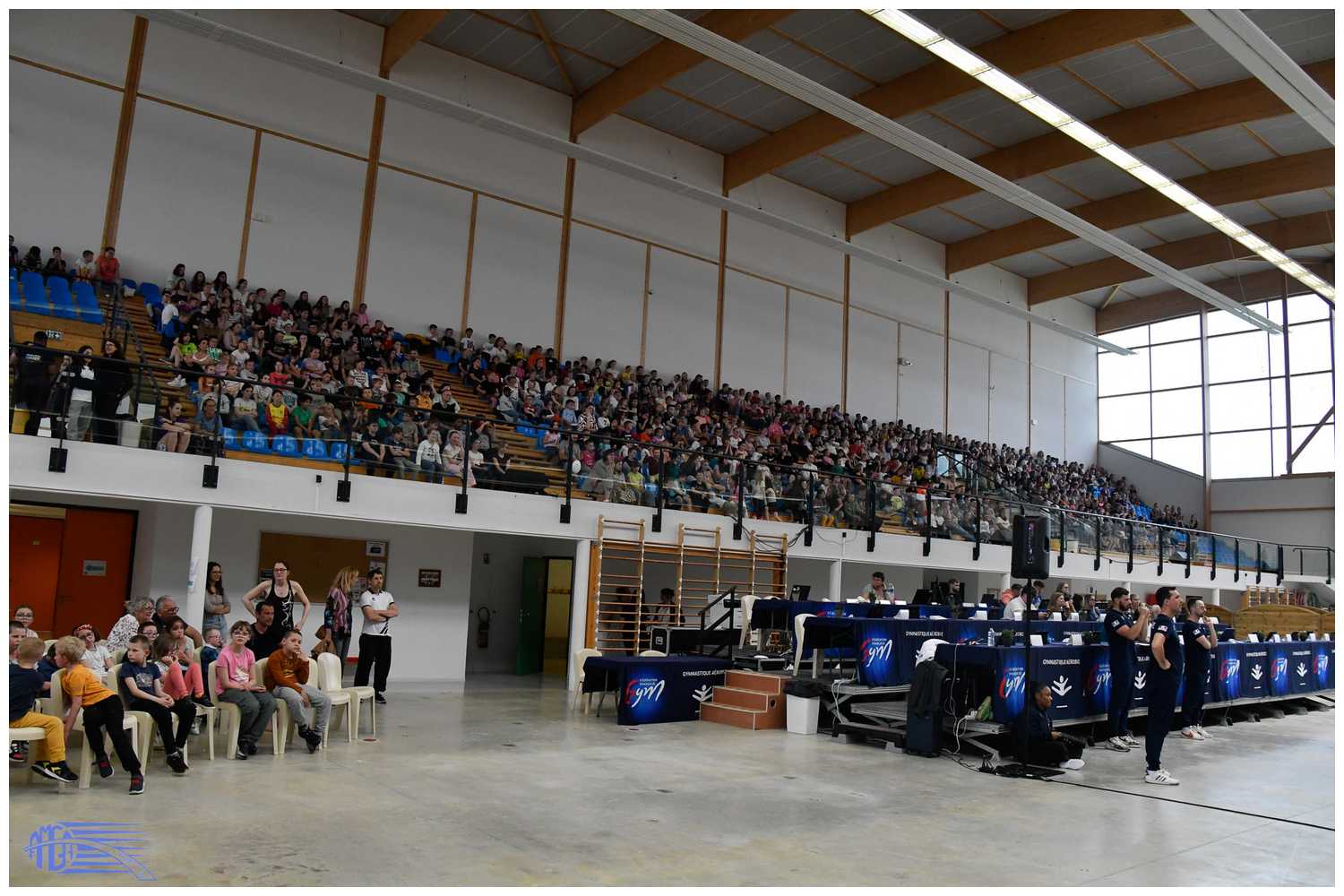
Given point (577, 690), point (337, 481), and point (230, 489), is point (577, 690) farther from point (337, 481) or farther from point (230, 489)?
point (230, 489)

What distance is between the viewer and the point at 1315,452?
3303 centimetres

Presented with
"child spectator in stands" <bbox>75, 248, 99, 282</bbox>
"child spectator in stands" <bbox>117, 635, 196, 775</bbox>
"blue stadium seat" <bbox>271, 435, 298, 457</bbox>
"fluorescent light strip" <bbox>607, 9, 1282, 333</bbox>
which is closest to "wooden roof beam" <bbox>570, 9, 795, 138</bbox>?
"fluorescent light strip" <bbox>607, 9, 1282, 333</bbox>

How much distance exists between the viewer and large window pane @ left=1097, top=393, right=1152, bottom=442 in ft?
122

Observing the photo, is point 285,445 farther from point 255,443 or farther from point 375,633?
point 375,633

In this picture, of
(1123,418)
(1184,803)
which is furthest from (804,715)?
(1123,418)

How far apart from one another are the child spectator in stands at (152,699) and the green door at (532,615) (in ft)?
35.7

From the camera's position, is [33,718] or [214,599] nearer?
[33,718]

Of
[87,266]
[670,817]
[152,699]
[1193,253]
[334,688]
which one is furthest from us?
[1193,253]

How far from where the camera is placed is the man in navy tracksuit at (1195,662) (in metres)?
10.9

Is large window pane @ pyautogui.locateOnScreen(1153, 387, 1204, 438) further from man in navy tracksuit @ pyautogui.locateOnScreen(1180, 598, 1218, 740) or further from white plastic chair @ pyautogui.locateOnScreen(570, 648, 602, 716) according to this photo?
white plastic chair @ pyautogui.locateOnScreen(570, 648, 602, 716)

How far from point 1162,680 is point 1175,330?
31707 millimetres

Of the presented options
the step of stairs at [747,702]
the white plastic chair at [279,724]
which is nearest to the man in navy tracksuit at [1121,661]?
the step of stairs at [747,702]

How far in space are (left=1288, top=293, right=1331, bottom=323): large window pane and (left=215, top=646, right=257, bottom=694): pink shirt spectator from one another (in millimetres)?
35252

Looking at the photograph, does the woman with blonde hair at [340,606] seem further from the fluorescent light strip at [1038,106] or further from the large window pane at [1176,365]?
the large window pane at [1176,365]
